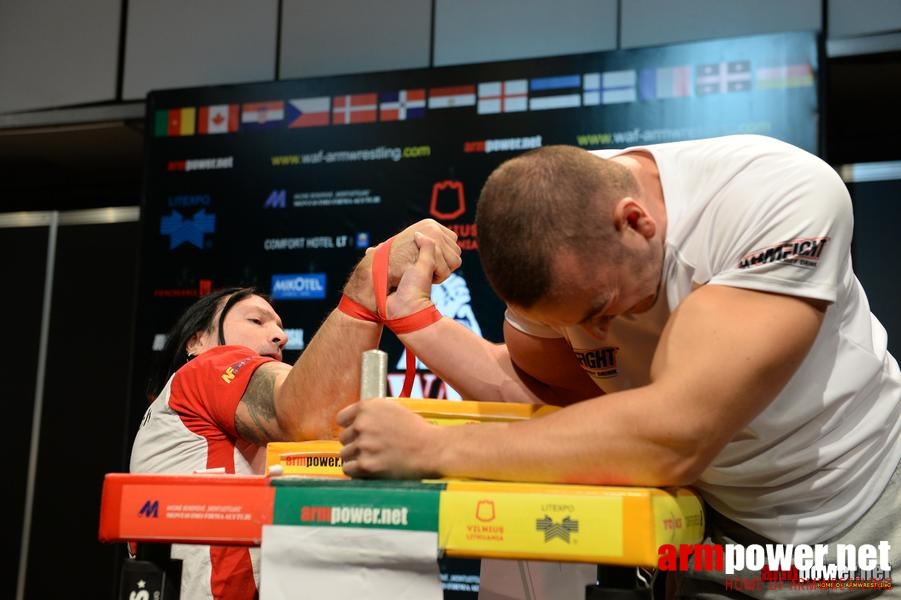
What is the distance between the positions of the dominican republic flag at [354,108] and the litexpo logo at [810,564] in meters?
3.00

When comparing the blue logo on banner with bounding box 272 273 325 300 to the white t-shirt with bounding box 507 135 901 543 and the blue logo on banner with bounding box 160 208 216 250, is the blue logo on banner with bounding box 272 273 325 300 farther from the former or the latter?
the white t-shirt with bounding box 507 135 901 543

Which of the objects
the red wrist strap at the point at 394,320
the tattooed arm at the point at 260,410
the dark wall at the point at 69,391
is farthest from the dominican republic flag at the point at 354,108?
the red wrist strap at the point at 394,320

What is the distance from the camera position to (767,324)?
3.41 ft

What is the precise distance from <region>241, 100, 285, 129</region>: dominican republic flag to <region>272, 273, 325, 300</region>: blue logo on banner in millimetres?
685

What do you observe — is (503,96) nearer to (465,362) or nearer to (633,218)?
(465,362)

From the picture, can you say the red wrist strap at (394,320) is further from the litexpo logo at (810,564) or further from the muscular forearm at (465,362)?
the litexpo logo at (810,564)

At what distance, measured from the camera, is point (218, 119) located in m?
4.14

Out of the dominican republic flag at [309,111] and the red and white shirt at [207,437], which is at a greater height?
the dominican republic flag at [309,111]

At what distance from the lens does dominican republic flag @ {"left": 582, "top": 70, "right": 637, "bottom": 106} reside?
3588 millimetres

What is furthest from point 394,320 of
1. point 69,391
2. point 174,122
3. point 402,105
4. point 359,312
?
point 69,391

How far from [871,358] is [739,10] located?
2.82m

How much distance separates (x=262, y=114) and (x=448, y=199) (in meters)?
0.97

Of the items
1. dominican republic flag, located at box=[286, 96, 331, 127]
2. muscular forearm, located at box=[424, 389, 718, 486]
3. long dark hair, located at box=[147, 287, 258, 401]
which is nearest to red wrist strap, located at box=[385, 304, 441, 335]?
muscular forearm, located at box=[424, 389, 718, 486]

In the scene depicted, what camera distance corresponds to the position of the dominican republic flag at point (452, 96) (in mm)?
3789
